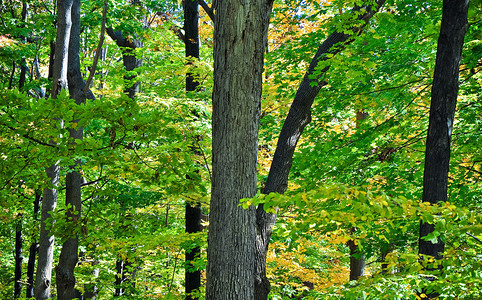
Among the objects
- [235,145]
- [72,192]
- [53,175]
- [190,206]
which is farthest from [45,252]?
[235,145]

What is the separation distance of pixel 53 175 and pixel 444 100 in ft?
17.8

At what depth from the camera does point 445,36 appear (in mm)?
3916

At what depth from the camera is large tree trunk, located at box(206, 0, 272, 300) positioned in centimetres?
318

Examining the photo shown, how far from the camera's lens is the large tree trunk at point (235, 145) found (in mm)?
3176

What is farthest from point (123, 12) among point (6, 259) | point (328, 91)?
point (6, 259)

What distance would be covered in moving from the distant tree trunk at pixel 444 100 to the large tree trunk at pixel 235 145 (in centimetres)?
212

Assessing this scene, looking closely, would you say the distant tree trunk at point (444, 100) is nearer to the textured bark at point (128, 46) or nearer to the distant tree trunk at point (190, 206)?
the distant tree trunk at point (190, 206)

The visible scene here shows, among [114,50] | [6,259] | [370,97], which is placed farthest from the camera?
[6,259]

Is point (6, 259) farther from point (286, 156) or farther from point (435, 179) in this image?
point (435, 179)

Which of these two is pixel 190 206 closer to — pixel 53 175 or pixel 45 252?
pixel 45 252

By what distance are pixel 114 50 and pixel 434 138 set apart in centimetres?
1229

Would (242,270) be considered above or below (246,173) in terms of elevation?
below

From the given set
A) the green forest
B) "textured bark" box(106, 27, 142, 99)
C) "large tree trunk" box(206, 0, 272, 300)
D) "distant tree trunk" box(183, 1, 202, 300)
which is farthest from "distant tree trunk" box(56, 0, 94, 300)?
"textured bark" box(106, 27, 142, 99)

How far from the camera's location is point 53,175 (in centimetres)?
537
